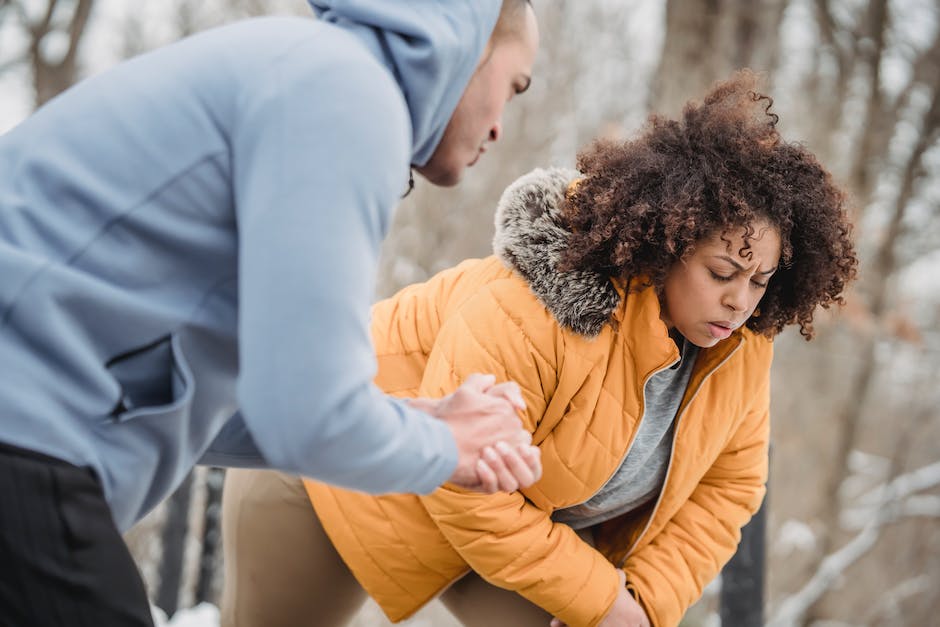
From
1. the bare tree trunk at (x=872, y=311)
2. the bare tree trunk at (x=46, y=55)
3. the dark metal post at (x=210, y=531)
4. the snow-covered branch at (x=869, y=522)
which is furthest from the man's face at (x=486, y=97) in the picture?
the bare tree trunk at (x=872, y=311)

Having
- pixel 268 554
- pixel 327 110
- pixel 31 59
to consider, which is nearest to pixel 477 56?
pixel 327 110

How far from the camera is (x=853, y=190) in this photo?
931 centimetres

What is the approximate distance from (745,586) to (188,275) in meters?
2.75

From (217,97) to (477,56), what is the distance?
1.39 feet

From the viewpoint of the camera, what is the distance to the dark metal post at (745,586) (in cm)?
341

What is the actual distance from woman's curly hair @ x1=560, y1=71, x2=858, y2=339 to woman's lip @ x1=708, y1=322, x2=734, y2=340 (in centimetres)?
17

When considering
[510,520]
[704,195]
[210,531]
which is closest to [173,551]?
[210,531]

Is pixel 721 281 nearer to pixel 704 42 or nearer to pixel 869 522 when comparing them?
pixel 704 42

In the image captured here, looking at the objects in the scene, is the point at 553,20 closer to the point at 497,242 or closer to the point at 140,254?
the point at 497,242

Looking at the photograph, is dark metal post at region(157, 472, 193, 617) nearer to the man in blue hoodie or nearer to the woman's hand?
the woman's hand

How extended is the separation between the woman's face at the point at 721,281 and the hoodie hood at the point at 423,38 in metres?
0.94

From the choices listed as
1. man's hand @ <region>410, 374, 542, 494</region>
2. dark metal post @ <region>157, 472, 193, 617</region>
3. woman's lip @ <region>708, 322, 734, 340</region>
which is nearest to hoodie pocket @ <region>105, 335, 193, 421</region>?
man's hand @ <region>410, 374, 542, 494</region>

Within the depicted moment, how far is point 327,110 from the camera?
1.21 metres

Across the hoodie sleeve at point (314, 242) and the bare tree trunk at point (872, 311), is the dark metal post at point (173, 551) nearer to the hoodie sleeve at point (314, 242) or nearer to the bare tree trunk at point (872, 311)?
the hoodie sleeve at point (314, 242)
